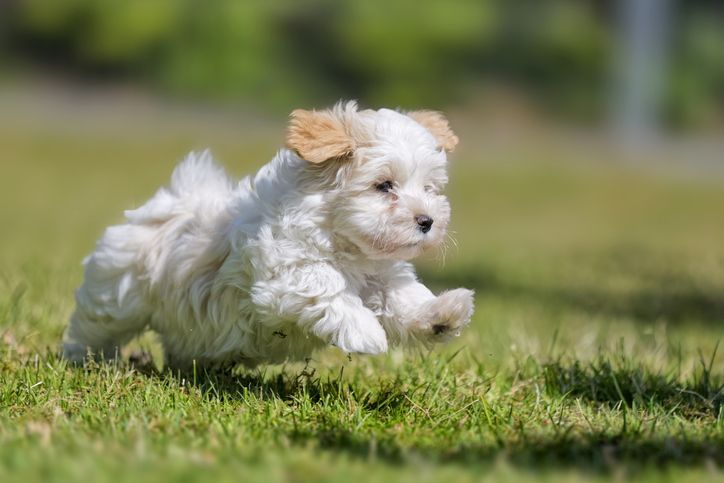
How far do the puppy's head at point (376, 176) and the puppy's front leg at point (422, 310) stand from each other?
208 millimetres

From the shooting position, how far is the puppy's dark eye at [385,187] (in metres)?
4.24

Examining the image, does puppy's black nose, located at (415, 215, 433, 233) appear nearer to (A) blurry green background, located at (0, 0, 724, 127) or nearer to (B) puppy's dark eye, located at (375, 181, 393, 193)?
(B) puppy's dark eye, located at (375, 181, 393, 193)

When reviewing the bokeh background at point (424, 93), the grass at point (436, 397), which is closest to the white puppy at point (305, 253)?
the grass at point (436, 397)

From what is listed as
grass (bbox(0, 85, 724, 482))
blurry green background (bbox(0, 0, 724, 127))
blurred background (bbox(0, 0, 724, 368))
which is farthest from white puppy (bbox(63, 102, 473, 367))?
blurry green background (bbox(0, 0, 724, 127))

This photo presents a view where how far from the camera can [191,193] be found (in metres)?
4.90

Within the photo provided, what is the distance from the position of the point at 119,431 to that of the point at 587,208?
1580 cm

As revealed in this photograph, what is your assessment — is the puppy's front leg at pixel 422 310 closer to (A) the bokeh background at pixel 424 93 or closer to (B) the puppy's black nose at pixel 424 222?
(B) the puppy's black nose at pixel 424 222

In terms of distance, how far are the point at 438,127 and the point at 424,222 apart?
0.63 m

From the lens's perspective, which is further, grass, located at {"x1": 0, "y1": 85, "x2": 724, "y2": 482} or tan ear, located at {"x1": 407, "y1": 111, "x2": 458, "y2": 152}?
tan ear, located at {"x1": 407, "y1": 111, "x2": 458, "y2": 152}

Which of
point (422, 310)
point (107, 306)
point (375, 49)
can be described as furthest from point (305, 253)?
point (375, 49)

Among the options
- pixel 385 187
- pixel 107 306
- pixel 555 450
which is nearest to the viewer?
pixel 555 450

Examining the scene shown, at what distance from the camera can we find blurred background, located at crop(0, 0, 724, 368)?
63.1 feet

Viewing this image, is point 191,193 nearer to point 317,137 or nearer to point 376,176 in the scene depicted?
point 317,137

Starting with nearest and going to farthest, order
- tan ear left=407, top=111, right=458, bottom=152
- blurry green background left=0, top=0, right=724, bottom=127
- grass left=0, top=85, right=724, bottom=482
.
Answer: grass left=0, top=85, right=724, bottom=482 → tan ear left=407, top=111, right=458, bottom=152 → blurry green background left=0, top=0, right=724, bottom=127
